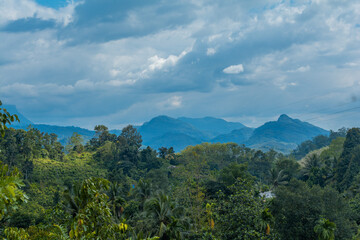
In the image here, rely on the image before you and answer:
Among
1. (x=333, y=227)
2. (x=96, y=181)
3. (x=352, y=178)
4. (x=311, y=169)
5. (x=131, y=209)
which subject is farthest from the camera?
(x=311, y=169)

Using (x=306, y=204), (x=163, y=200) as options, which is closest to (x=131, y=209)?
(x=163, y=200)

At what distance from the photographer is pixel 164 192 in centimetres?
3381

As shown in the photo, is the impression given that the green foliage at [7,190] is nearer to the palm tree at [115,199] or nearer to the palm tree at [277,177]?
the palm tree at [115,199]

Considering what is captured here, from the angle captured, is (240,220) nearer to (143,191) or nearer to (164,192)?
(143,191)

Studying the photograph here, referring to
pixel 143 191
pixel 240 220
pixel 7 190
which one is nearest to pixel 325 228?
pixel 240 220

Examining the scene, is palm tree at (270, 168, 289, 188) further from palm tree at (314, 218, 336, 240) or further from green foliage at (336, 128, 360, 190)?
palm tree at (314, 218, 336, 240)

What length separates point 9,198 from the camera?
3105 mm

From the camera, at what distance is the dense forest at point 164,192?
476cm

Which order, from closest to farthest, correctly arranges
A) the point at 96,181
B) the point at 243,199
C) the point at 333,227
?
the point at 96,181, the point at 243,199, the point at 333,227

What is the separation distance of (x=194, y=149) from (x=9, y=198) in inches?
2792

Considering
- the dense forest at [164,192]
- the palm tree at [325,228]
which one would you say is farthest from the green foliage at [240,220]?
the palm tree at [325,228]

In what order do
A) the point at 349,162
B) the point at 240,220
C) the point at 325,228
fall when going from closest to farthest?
1. the point at 240,220
2. the point at 325,228
3. the point at 349,162

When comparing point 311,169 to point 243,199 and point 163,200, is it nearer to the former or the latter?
point 163,200

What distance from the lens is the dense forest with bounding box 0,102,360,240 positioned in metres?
4.76
